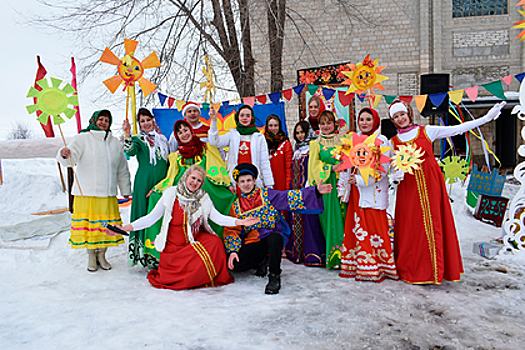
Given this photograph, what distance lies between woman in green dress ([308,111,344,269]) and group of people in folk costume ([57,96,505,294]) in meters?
0.01

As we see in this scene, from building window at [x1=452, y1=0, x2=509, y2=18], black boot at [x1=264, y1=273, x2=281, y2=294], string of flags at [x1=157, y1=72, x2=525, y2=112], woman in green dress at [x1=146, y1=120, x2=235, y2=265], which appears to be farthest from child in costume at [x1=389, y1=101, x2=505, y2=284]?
building window at [x1=452, y1=0, x2=509, y2=18]

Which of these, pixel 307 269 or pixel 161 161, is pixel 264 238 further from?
pixel 161 161

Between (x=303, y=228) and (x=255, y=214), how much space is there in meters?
0.77

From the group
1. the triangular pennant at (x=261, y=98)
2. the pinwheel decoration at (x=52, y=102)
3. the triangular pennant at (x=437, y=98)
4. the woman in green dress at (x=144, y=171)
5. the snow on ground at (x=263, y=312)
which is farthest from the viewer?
the triangular pennant at (x=261, y=98)

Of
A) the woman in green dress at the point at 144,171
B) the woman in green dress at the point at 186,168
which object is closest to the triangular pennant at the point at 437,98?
the woman in green dress at the point at 186,168

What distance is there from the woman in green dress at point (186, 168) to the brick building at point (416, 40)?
861cm

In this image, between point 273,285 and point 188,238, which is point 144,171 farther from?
point 273,285

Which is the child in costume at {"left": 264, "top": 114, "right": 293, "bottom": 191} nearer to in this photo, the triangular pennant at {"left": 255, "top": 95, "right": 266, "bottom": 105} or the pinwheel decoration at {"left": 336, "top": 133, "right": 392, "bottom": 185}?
the pinwheel decoration at {"left": 336, "top": 133, "right": 392, "bottom": 185}

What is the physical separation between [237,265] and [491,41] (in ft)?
41.9

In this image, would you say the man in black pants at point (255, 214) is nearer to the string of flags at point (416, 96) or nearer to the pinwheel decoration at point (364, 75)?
the pinwheel decoration at point (364, 75)

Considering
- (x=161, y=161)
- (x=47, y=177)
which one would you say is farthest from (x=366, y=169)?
(x=47, y=177)

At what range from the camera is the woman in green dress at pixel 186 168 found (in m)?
3.52

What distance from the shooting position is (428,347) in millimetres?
2086

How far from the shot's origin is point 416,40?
1191 centimetres
